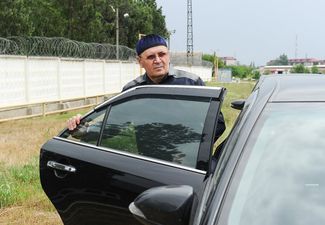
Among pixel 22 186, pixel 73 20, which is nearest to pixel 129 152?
pixel 22 186

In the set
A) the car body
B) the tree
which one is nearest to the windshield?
the car body

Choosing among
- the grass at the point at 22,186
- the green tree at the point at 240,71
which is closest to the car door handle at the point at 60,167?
the grass at the point at 22,186

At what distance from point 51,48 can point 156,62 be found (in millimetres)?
15891

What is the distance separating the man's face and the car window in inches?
15.4

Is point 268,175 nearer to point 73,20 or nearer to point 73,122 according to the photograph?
point 73,122

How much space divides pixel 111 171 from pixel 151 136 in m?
0.30

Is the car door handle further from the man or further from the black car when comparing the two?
the man

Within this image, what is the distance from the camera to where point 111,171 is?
9.71 ft

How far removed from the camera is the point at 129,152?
120 inches

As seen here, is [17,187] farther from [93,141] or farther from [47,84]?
[47,84]

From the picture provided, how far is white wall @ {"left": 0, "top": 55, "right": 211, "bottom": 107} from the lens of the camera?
45.5 feet

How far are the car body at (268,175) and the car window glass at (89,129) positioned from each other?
46.0 inches

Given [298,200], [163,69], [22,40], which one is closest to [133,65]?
[22,40]

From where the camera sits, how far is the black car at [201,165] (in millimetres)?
1802
